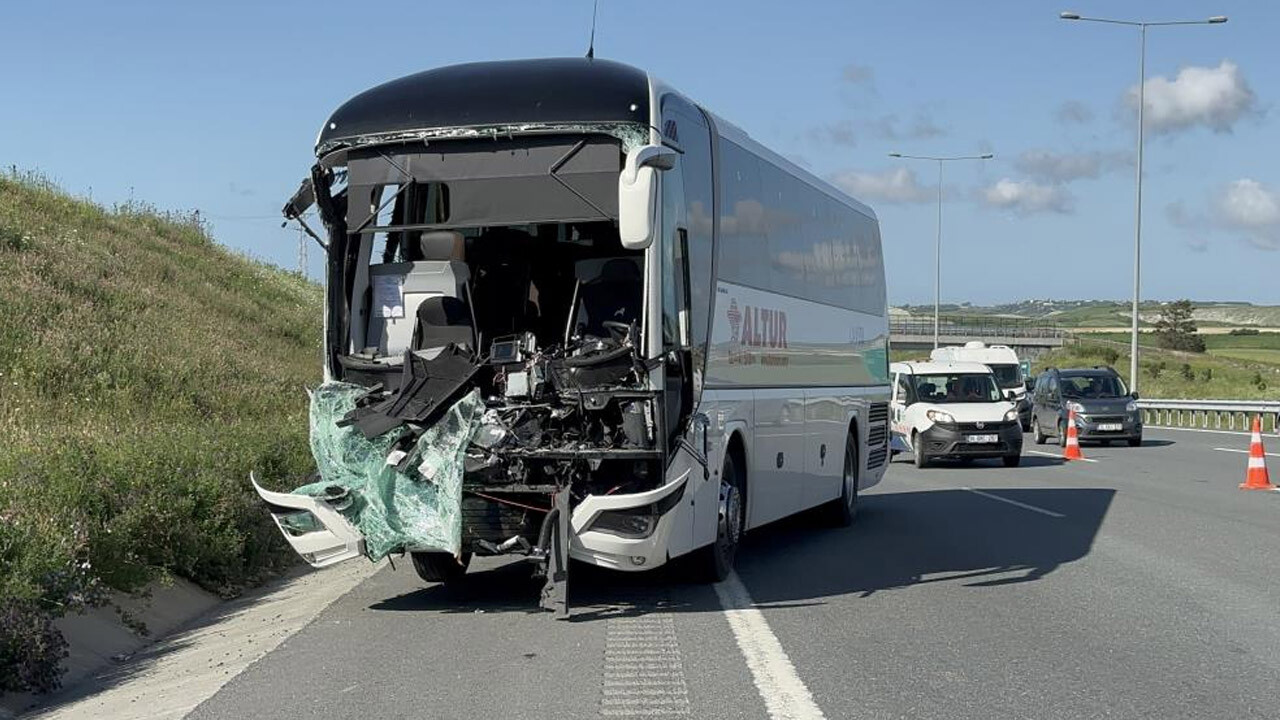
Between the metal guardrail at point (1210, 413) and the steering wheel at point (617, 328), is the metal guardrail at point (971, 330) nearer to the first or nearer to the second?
the metal guardrail at point (1210, 413)

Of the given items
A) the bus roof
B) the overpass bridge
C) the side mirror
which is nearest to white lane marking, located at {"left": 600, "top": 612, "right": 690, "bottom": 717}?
the side mirror

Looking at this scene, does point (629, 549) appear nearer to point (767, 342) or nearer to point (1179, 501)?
point (767, 342)

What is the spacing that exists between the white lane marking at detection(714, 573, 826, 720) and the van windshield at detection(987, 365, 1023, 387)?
31943 mm

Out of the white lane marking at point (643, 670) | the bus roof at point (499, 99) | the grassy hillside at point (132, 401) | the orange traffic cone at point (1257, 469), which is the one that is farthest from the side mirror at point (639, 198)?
the orange traffic cone at point (1257, 469)

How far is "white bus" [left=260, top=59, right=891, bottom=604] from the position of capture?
32.9 feet

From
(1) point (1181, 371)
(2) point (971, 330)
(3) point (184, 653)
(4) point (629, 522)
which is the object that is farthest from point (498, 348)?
(2) point (971, 330)

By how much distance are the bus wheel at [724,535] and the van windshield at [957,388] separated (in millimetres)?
16972

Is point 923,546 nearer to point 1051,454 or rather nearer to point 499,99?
point 499,99

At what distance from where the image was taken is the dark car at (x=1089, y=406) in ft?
111

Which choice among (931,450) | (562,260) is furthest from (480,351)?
(931,450)

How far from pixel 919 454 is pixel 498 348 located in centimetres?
1853

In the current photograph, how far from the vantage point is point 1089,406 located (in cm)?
3419

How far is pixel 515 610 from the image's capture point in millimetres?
10766

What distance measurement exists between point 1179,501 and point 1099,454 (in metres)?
12.3
